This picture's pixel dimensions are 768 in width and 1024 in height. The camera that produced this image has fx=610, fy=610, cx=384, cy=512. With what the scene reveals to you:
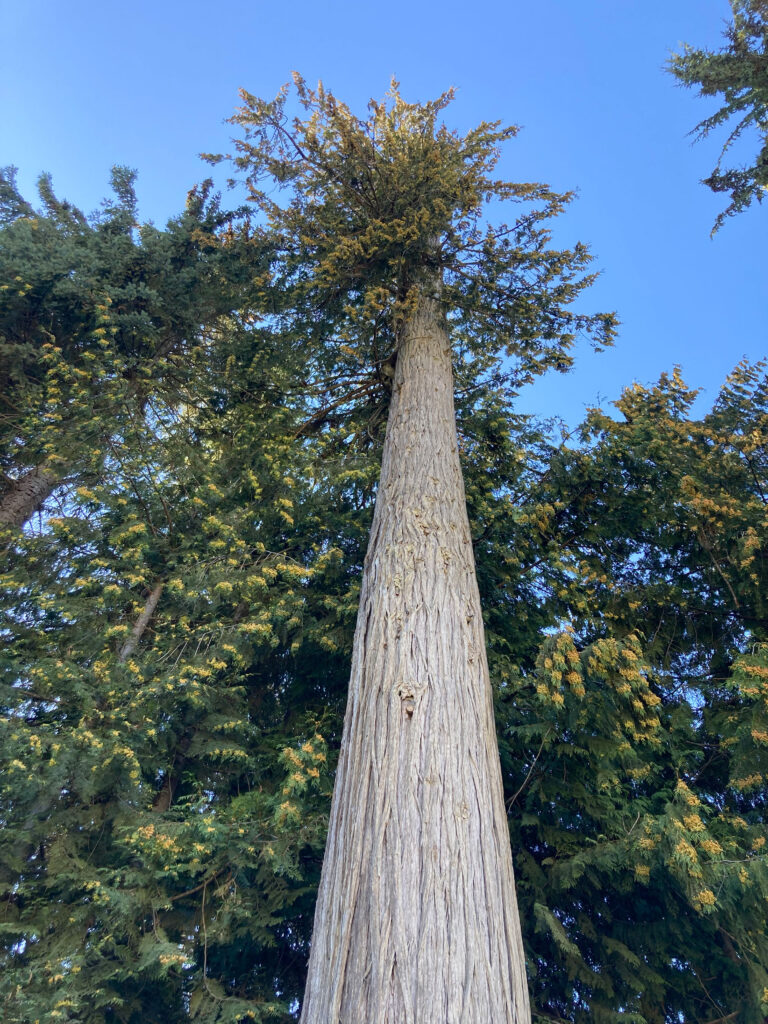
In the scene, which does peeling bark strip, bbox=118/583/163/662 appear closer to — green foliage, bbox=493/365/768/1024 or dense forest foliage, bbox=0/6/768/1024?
dense forest foliage, bbox=0/6/768/1024

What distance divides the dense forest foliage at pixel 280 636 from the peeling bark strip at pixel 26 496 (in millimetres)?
36

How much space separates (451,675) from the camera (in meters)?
3.41

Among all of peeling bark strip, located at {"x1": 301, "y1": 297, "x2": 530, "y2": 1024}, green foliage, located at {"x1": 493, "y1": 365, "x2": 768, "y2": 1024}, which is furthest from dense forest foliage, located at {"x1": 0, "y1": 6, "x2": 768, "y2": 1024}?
peeling bark strip, located at {"x1": 301, "y1": 297, "x2": 530, "y2": 1024}

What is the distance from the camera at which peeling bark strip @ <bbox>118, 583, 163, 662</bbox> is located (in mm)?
5262

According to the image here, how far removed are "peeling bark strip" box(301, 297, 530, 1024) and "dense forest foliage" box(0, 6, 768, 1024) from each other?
907mm

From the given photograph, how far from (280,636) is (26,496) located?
3925 millimetres

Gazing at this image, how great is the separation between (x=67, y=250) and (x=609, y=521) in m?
7.25

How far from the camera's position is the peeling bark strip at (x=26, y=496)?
23.9 feet

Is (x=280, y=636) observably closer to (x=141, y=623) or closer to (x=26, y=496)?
(x=141, y=623)

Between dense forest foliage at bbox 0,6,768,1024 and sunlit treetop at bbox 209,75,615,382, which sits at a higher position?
sunlit treetop at bbox 209,75,615,382

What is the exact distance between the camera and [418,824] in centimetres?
272

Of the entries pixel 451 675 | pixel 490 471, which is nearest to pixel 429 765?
pixel 451 675

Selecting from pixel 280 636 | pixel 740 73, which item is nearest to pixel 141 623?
pixel 280 636

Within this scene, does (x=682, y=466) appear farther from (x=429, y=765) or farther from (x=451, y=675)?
(x=429, y=765)
